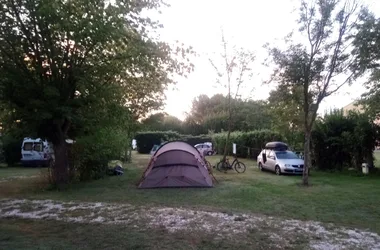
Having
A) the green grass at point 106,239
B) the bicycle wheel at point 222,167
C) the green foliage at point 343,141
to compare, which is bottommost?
the green grass at point 106,239

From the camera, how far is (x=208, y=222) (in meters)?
7.53

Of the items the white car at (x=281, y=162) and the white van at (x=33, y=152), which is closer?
the white car at (x=281, y=162)

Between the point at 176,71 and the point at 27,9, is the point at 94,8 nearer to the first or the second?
the point at 27,9

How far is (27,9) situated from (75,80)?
2.82 metres

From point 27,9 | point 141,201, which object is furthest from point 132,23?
point 141,201

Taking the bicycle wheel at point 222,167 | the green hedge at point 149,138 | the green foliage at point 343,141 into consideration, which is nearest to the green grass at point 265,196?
the green foliage at point 343,141

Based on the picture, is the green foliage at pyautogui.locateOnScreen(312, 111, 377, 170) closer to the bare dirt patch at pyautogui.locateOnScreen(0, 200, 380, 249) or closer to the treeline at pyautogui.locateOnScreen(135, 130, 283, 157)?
the treeline at pyautogui.locateOnScreen(135, 130, 283, 157)

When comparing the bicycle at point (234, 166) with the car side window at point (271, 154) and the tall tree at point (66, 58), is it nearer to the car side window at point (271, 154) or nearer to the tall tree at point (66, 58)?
the car side window at point (271, 154)

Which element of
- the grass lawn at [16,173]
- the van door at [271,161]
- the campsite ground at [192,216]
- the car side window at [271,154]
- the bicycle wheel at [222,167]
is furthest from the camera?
the bicycle wheel at [222,167]

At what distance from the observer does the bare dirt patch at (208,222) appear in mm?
6242

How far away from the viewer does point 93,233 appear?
6.67m

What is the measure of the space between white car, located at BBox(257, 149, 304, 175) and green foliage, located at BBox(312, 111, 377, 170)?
2418mm

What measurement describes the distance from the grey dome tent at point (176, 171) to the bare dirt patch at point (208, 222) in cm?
365

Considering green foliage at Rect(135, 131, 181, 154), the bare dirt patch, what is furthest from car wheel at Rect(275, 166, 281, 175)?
green foliage at Rect(135, 131, 181, 154)
